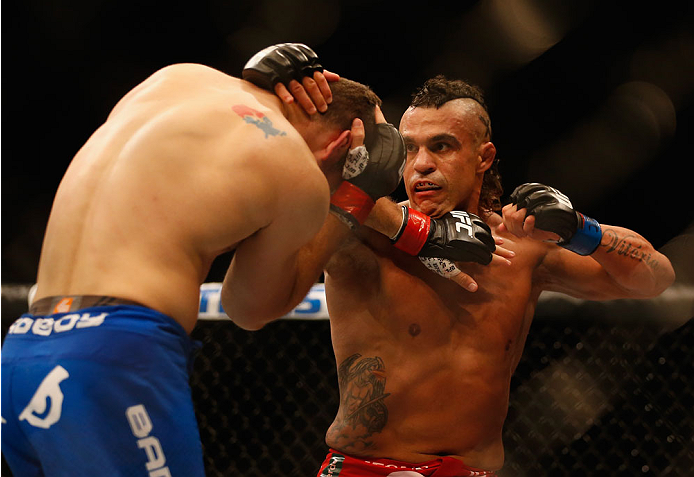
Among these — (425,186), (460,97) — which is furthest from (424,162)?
(460,97)

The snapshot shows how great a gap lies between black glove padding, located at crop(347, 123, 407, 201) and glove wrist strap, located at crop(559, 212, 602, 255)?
48cm

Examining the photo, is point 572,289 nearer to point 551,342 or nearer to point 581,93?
point 551,342

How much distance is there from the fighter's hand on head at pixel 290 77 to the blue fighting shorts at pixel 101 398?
1.79 feet

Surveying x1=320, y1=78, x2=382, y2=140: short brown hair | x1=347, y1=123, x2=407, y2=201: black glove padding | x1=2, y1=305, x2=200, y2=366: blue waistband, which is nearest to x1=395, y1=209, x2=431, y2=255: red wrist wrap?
x1=347, y1=123, x2=407, y2=201: black glove padding

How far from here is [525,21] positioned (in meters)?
2.72

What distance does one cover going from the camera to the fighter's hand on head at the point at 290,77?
4.50 feet


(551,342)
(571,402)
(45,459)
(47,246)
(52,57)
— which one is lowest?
(551,342)

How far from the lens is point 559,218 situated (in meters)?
1.65

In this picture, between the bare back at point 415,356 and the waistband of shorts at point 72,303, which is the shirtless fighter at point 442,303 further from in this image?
the waistband of shorts at point 72,303

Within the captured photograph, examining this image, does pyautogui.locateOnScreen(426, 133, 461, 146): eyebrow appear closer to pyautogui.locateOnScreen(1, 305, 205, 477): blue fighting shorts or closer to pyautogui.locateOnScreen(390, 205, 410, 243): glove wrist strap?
pyautogui.locateOnScreen(390, 205, 410, 243): glove wrist strap

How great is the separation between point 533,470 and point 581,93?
1.65m

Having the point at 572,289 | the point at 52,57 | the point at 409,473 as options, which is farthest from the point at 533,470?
the point at 52,57

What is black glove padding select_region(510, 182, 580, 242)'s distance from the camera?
5.42 feet

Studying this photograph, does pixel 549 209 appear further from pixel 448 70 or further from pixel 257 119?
pixel 448 70
